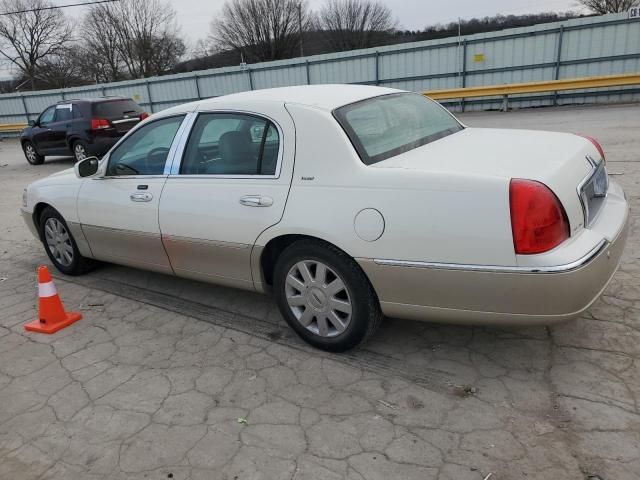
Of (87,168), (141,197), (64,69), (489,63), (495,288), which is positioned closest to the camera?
(495,288)

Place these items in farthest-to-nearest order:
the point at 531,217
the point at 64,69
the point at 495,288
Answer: the point at 64,69 < the point at 495,288 < the point at 531,217

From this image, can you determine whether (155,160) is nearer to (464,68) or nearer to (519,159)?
(519,159)

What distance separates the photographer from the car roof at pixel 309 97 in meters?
3.36

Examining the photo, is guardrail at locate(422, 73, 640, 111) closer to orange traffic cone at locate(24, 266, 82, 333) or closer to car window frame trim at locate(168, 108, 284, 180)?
car window frame trim at locate(168, 108, 284, 180)

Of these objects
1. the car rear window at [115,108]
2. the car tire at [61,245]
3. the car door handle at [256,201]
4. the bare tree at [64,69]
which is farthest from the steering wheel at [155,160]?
the bare tree at [64,69]

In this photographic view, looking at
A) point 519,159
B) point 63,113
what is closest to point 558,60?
point 63,113

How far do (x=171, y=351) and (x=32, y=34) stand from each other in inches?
1847

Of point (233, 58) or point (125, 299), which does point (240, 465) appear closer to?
point (125, 299)

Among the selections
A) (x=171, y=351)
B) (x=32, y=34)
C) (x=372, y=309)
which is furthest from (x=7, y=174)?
(x=32, y=34)

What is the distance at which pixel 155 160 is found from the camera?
4027 mm

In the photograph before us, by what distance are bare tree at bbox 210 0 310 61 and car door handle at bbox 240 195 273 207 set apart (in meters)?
47.9

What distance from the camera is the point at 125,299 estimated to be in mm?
4500

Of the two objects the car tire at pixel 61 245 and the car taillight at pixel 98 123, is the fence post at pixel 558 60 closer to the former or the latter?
the car taillight at pixel 98 123

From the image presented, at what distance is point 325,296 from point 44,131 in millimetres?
13558
